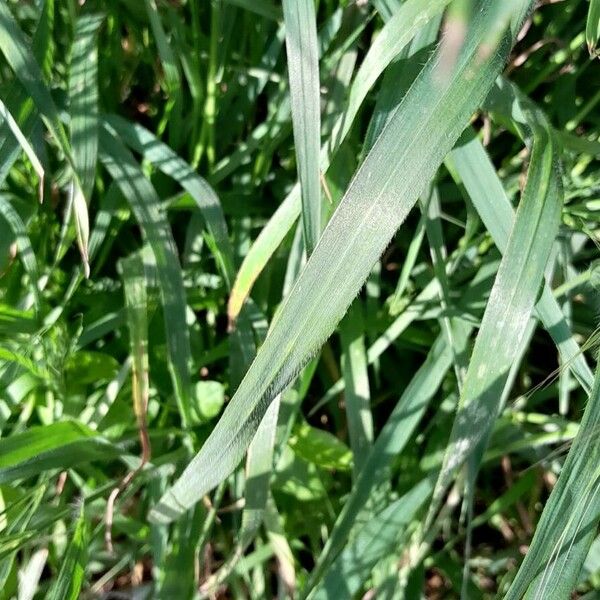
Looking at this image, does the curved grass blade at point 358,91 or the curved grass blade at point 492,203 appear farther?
the curved grass blade at point 492,203

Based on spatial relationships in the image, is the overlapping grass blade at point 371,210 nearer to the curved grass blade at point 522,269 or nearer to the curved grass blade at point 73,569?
the curved grass blade at point 522,269

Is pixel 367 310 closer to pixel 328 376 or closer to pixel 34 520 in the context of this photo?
pixel 328 376

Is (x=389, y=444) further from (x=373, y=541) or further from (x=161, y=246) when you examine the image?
(x=161, y=246)

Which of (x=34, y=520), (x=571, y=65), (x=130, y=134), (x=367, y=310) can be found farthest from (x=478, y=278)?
(x=34, y=520)

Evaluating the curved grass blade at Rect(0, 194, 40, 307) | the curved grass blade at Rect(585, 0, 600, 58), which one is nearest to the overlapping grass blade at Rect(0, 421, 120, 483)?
the curved grass blade at Rect(0, 194, 40, 307)

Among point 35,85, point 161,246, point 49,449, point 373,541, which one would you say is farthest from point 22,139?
point 373,541

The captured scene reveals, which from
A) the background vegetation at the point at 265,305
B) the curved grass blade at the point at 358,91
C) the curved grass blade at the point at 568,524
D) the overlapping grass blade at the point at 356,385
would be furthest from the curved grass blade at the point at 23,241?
the curved grass blade at the point at 568,524
